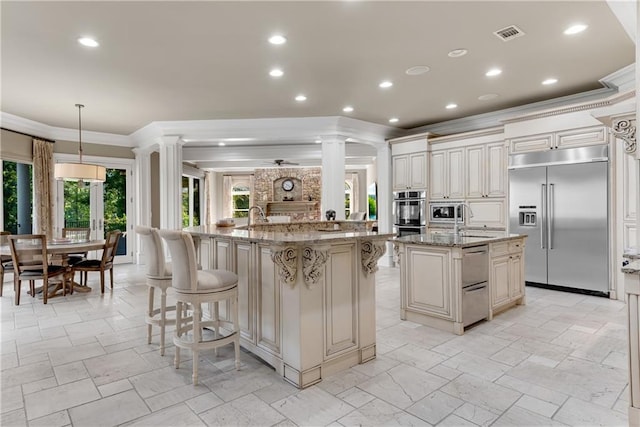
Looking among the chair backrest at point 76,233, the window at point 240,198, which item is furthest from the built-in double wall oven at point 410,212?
the window at point 240,198

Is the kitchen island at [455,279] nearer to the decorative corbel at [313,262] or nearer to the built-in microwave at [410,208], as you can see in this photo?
the decorative corbel at [313,262]

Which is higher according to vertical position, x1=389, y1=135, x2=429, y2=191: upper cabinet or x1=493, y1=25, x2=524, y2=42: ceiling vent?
x1=493, y1=25, x2=524, y2=42: ceiling vent

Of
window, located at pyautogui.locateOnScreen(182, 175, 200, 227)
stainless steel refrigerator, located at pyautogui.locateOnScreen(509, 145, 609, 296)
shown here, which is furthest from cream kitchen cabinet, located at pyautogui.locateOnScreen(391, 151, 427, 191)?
window, located at pyautogui.locateOnScreen(182, 175, 200, 227)

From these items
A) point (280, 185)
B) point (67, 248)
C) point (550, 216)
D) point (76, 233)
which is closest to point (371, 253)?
point (550, 216)

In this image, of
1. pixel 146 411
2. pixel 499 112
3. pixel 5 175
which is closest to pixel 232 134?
pixel 5 175

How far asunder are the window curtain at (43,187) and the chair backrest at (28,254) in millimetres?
2134

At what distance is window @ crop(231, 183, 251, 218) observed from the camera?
13.5 metres

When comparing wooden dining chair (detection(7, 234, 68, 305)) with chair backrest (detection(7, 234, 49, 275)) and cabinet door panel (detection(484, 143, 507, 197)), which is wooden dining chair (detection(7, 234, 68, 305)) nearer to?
chair backrest (detection(7, 234, 49, 275))

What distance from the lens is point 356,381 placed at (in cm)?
241

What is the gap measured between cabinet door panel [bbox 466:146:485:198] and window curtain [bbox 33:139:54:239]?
751 cm

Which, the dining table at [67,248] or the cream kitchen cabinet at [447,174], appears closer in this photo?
the dining table at [67,248]

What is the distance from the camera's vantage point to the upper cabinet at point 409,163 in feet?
21.6

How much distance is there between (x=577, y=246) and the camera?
4770 mm

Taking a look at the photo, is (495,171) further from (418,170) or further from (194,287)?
(194,287)
